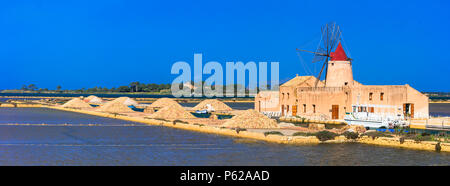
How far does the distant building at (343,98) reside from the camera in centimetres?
3106

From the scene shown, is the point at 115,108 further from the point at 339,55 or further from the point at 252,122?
the point at 252,122

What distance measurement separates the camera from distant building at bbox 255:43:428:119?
31062 mm

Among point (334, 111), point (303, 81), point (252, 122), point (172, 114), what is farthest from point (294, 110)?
point (252, 122)

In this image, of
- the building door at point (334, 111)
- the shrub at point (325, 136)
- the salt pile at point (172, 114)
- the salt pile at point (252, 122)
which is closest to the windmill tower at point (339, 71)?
the building door at point (334, 111)

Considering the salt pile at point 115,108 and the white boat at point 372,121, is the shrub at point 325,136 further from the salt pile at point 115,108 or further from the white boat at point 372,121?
the salt pile at point 115,108

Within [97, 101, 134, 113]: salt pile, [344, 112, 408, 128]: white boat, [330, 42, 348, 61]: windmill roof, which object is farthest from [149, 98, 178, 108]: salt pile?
[344, 112, 408, 128]: white boat

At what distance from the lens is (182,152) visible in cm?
1758

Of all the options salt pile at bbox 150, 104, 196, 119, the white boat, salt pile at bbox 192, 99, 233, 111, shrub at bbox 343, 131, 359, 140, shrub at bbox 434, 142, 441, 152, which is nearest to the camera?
shrub at bbox 434, 142, 441, 152

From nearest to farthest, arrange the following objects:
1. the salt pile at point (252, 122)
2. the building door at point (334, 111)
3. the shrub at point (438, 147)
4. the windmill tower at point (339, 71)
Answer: the shrub at point (438, 147) < the salt pile at point (252, 122) < the building door at point (334, 111) < the windmill tower at point (339, 71)

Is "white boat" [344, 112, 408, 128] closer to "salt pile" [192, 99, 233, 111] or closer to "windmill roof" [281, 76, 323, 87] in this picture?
"windmill roof" [281, 76, 323, 87]

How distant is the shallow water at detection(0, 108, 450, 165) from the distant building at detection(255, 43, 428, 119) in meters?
10.6

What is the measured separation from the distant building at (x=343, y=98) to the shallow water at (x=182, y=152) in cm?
1065

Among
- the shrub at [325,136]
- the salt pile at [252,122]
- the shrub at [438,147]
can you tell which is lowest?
the shrub at [438,147]
